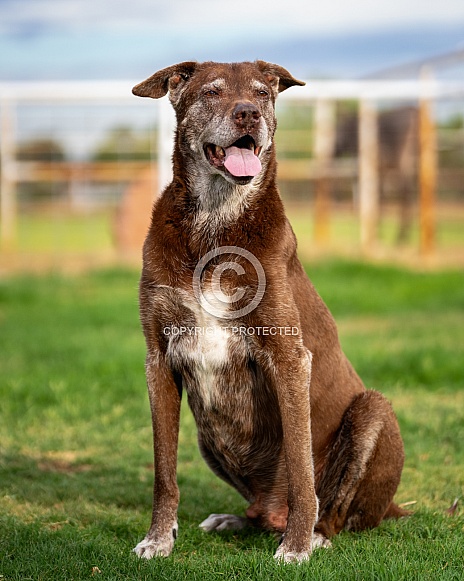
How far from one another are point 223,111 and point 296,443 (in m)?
1.41

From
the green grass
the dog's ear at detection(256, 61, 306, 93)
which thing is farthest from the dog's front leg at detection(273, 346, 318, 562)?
the dog's ear at detection(256, 61, 306, 93)

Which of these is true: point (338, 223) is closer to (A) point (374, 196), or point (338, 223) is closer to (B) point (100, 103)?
(A) point (374, 196)

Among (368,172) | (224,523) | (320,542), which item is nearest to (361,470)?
(320,542)

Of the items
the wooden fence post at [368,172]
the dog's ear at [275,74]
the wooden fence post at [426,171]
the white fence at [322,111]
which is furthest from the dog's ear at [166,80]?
the wooden fence post at [368,172]

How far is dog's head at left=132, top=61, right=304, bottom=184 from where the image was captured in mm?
3705

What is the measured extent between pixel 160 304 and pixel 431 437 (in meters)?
2.69

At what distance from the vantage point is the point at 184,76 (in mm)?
4004

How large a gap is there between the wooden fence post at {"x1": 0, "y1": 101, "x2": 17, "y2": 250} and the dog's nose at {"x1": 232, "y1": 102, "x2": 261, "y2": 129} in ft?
38.7

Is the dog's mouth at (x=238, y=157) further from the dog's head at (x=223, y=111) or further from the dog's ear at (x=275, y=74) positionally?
the dog's ear at (x=275, y=74)

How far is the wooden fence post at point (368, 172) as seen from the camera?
1510 centimetres

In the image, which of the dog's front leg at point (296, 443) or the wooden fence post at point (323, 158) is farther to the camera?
the wooden fence post at point (323, 158)

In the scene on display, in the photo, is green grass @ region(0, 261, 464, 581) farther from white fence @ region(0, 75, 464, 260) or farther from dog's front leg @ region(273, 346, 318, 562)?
white fence @ region(0, 75, 464, 260)

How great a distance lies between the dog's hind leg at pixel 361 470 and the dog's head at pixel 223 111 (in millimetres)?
1173

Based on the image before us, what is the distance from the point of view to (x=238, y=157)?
375cm
